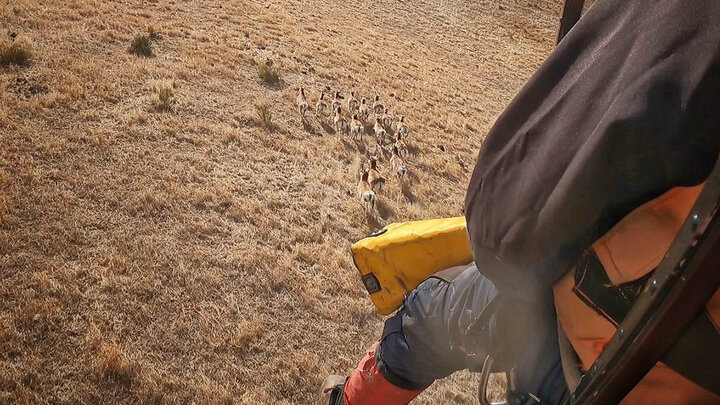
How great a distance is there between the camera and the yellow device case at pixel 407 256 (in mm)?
2666

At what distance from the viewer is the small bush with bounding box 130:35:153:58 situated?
948cm

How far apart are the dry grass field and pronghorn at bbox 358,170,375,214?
0.38 feet

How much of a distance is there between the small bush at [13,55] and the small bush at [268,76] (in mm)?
4015

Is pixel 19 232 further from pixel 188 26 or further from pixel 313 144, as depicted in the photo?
pixel 188 26

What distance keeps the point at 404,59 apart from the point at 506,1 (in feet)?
42.8

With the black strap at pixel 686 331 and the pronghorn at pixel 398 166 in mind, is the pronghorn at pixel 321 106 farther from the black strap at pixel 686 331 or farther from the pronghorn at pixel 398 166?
the black strap at pixel 686 331

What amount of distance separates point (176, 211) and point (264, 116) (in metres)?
3.24

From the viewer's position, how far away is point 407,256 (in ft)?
8.80

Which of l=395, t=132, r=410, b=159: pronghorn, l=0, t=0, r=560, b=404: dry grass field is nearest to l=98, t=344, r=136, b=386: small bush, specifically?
l=0, t=0, r=560, b=404: dry grass field

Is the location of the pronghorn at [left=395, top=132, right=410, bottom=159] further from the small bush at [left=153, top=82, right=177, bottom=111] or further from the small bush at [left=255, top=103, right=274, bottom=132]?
the small bush at [left=153, top=82, right=177, bottom=111]

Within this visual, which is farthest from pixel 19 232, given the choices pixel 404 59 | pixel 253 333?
pixel 404 59

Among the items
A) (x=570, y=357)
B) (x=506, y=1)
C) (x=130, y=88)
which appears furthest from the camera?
(x=506, y=1)

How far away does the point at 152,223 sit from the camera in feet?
17.5

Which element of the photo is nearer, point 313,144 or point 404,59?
point 313,144
